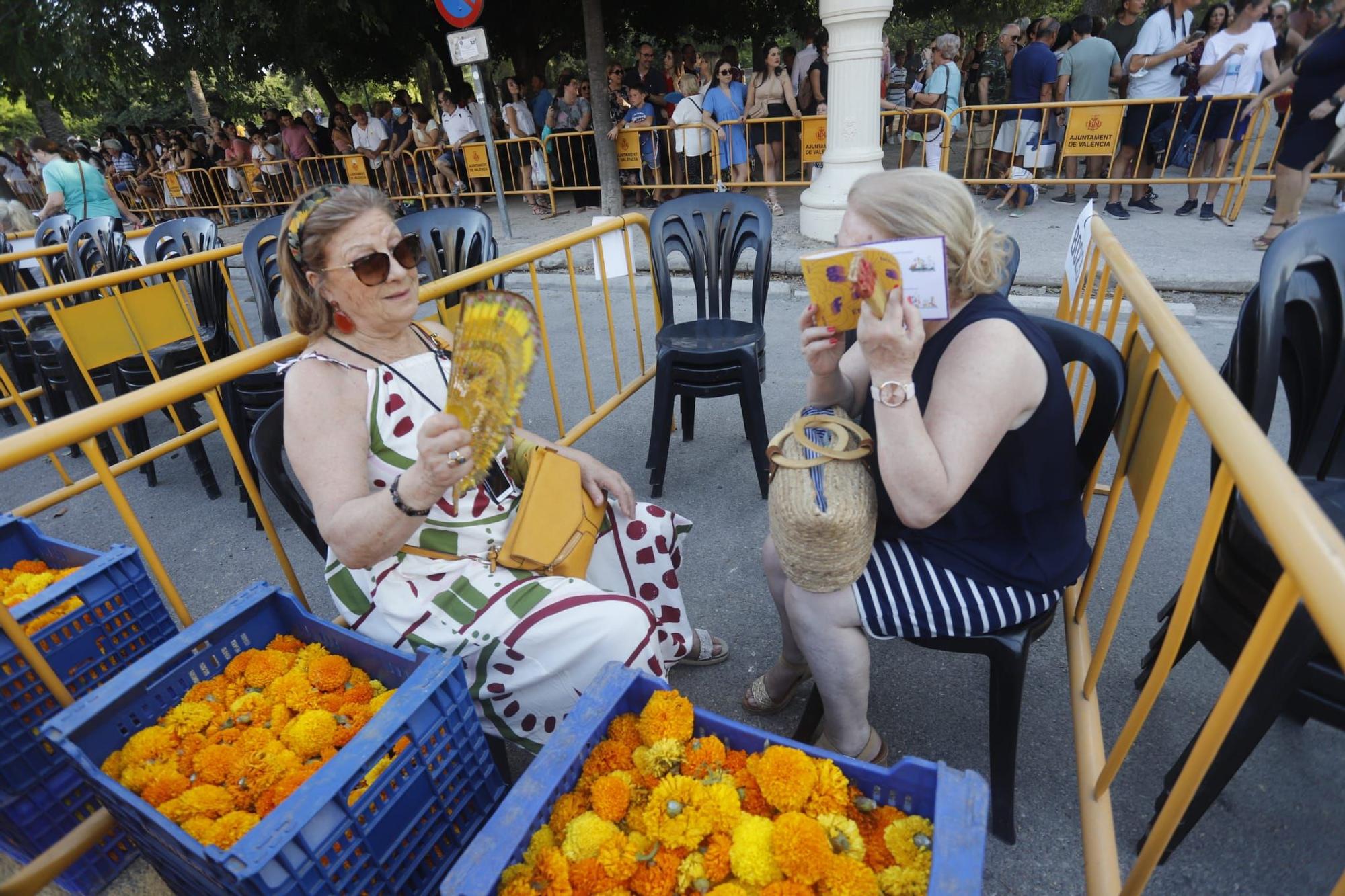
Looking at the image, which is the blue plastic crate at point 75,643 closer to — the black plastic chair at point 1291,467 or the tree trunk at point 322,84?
the black plastic chair at point 1291,467

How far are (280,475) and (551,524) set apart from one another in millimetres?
788

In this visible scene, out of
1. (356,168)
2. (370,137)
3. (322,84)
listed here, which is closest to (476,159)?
(356,168)

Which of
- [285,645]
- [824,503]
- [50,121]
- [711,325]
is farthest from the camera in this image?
[50,121]

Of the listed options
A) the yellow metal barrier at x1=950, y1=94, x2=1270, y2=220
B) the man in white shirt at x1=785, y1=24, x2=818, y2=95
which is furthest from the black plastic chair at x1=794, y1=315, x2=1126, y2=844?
the man in white shirt at x1=785, y1=24, x2=818, y2=95

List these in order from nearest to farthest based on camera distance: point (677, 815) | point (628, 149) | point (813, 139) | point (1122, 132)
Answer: point (677, 815) → point (1122, 132) → point (813, 139) → point (628, 149)

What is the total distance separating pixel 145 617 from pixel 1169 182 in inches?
330

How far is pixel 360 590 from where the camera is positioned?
1.76 meters

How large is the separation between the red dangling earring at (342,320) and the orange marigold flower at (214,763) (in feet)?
3.24

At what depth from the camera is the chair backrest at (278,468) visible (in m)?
1.76

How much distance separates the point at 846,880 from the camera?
1.03 m

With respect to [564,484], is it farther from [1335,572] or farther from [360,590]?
[1335,572]

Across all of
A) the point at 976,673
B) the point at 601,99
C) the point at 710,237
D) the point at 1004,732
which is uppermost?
the point at 601,99

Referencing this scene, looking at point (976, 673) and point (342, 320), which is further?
point (976, 673)

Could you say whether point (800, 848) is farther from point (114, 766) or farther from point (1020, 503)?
point (114, 766)
